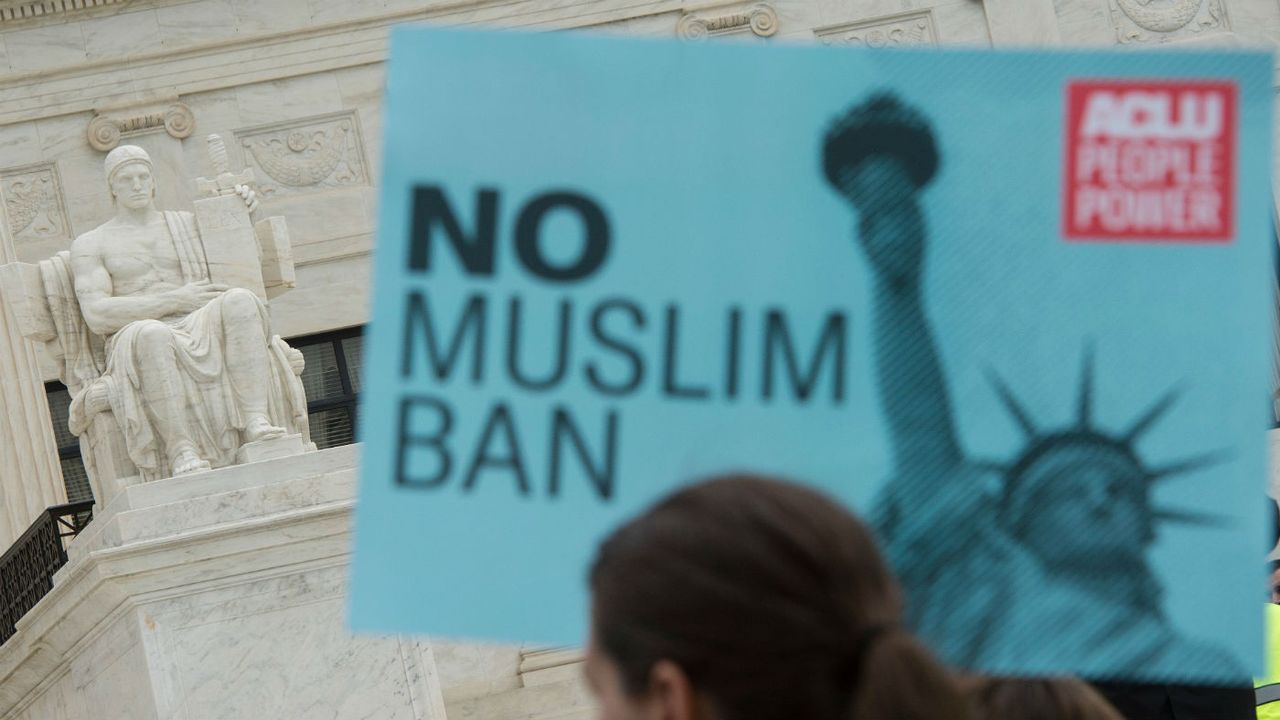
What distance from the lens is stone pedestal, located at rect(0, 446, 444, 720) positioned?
8.89 meters

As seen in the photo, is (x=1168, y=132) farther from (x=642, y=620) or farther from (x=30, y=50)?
(x=30, y=50)

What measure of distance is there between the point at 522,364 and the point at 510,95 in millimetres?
285

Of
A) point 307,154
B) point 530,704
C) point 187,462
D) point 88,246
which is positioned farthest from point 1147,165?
point 307,154

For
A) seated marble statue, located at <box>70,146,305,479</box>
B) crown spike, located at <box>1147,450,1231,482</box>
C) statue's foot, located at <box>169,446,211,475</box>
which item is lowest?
statue's foot, located at <box>169,446,211,475</box>

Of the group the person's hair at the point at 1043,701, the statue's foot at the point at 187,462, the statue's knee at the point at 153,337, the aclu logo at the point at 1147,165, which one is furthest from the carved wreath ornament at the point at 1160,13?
the aclu logo at the point at 1147,165

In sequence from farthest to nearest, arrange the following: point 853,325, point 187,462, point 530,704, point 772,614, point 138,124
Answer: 1. point 138,124
2. point 530,704
3. point 187,462
4. point 853,325
5. point 772,614

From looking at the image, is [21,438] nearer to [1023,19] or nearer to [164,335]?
[164,335]

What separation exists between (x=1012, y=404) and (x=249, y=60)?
14.6 meters

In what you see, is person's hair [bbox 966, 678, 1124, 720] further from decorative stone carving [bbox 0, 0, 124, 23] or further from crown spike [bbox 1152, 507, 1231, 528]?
decorative stone carving [bbox 0, 0, 124, 23]

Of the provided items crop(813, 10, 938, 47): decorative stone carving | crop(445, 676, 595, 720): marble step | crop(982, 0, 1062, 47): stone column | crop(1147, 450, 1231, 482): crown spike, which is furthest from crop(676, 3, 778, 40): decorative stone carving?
crop(1147, 450, 1231, 482): crown spike

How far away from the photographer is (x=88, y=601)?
30.1 ft

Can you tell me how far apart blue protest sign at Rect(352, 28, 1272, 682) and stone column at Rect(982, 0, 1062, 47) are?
14.7 m

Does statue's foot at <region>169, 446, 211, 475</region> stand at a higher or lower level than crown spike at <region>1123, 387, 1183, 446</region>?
lower

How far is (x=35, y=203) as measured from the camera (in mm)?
15977
